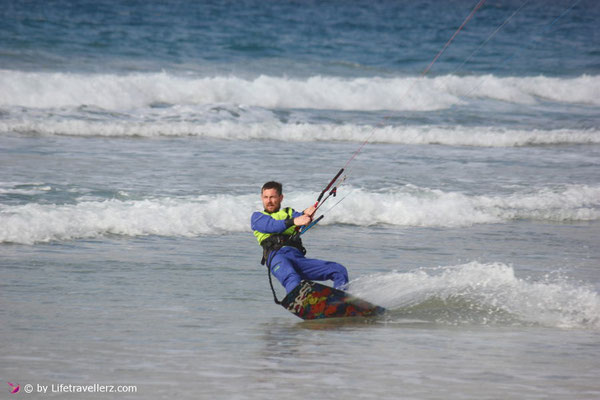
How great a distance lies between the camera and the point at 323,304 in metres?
6.16

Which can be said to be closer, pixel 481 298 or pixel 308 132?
pixel 481 298

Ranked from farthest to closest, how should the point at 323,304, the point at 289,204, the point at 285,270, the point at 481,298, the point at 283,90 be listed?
the point at 283,90 → the point at 289,204 → the point at 481,298 → the point at 285,270 → the point at 323,304

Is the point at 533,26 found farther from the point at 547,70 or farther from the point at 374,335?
the point at 374,335

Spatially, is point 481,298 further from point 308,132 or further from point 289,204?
point 308,132

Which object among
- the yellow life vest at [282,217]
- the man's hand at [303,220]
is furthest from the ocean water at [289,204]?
the man's hand at [303,220]

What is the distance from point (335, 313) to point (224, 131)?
35.7 ft

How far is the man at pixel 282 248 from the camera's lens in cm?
630

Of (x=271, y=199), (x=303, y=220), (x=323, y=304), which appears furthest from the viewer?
(x=271, y=199)

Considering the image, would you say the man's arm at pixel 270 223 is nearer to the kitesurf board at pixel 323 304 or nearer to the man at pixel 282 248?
the man at pixel 282 248

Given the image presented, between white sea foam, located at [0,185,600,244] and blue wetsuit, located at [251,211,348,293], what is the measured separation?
2947 millimetres

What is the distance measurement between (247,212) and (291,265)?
371 cm

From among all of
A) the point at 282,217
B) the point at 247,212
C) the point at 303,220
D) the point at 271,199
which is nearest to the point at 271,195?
the point at 271,199

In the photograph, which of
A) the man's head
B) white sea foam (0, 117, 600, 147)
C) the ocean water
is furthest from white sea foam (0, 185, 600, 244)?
white sea foam (0, 117, 600, 147)

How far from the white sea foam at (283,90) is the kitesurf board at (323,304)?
13.3 metres
